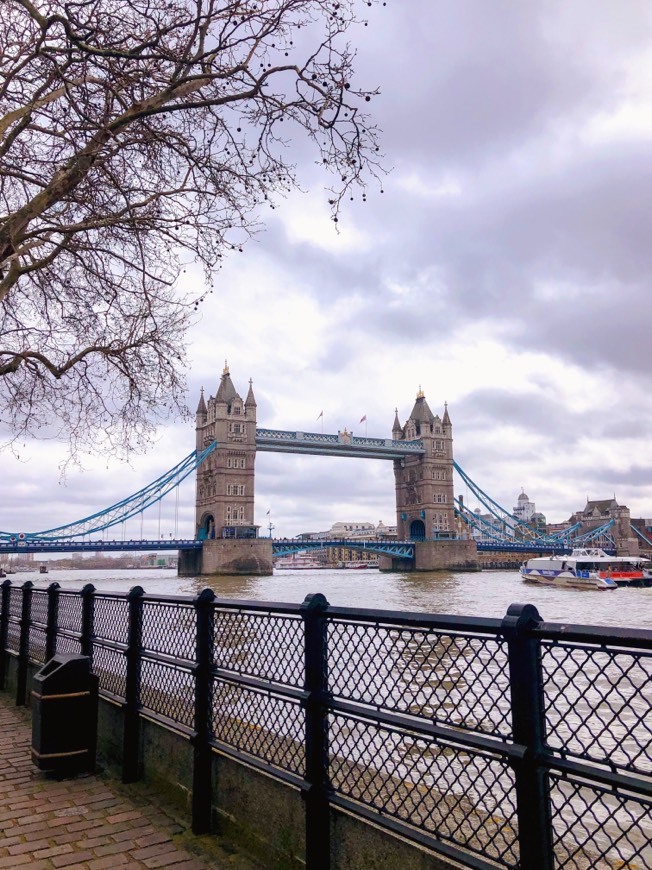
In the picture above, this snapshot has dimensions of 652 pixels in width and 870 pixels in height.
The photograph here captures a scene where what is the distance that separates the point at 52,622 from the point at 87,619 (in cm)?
100

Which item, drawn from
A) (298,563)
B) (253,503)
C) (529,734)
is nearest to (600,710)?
(529,734)

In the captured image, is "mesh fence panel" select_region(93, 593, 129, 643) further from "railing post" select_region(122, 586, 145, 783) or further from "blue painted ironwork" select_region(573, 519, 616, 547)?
"blue painted ironwork" select_region(573, 519, 616, 547)

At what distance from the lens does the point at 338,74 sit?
16.5 ft

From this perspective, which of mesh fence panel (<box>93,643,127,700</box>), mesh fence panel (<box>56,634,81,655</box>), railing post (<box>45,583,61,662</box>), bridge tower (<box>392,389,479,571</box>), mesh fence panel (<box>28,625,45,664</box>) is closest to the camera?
mesh fence panel (<box>93,643,127,700</box>)

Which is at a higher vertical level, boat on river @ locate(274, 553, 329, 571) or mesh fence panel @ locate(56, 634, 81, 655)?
mesh fence panel @ locate(56, 634, 81, 655)

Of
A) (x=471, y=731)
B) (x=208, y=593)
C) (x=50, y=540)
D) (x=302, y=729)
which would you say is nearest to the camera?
(x=471, y=731)

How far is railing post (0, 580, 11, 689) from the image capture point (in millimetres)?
7781

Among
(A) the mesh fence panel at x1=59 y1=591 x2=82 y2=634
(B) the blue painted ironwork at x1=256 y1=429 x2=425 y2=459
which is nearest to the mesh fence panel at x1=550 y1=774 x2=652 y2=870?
(A) the mesh fence panel at x1=59 y1=591 x2=82 y2=634

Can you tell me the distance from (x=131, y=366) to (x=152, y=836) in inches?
222

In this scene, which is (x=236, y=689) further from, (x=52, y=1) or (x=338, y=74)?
(x=52, y=1)

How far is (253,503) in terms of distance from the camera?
78.0 m

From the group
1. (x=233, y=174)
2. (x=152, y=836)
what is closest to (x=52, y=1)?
(x=233, y=174)

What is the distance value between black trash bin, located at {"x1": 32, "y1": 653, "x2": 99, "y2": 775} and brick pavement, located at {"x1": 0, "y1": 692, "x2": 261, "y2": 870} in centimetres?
11

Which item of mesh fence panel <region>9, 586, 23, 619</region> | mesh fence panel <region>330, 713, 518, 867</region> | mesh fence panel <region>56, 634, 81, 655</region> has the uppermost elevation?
mesh fence panel <region>9, 586, 23, 619</region>
